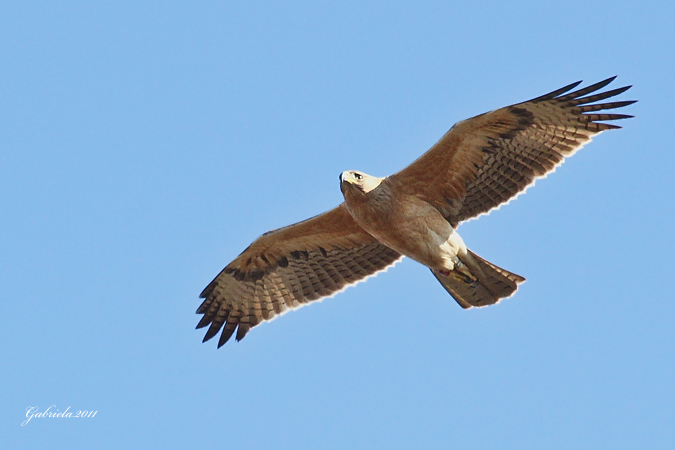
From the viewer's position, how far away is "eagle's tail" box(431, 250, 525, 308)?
35.6ft

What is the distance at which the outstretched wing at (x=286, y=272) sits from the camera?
11641 millimetres

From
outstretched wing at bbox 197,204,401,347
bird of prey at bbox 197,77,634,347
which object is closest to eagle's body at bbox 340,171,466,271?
bird of prey at bbox 197,77,634,347

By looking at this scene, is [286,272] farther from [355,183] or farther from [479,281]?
[479,281]

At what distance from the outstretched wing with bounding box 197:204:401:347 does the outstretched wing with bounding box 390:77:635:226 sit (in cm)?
112

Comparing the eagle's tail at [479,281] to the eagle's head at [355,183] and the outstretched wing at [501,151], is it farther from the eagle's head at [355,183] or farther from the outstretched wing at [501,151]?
the eagle's head at [355,183]

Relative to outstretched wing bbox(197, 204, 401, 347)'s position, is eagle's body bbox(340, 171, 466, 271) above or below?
below

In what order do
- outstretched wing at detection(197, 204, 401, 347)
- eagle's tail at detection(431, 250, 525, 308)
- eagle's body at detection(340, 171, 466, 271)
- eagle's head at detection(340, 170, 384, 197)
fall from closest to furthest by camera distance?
eagle's head at detection(340, 170, 384, 197) → eagle's body at detection(340, 171, 466, 271) → eagle's tail at detection(431, 250, 525, 308) → outstretched wing at detection(197, 204, 401, 347)

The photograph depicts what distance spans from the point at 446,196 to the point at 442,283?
1.02 metres

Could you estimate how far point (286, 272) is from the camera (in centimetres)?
1200

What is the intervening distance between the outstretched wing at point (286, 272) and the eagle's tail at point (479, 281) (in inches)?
40.3

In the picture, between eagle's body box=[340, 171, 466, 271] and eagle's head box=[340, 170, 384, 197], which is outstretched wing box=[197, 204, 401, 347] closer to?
eagle's body box=[340, 171, 466, 271]

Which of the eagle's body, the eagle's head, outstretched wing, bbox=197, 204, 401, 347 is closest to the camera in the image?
the eagle's head

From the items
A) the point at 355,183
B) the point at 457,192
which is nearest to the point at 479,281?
the point at 457,192

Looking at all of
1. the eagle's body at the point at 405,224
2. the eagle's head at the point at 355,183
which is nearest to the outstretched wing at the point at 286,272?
the eagle's body at the point at 405,224
